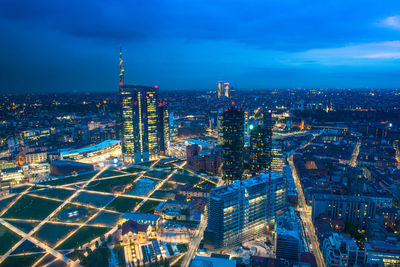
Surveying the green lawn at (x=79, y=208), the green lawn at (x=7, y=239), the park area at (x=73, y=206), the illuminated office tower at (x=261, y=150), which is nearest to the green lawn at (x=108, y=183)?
the park area at (x=73, y=206)

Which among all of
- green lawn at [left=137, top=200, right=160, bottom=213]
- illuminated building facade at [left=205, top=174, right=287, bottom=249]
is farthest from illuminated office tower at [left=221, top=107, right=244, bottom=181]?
illuminated building facade at [left=205, top=174, right=287, bottom=249]

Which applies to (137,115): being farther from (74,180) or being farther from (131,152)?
(74,180)

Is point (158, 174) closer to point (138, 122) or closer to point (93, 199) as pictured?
point (93, 199)

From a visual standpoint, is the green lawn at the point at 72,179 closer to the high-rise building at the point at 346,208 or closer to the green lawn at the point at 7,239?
the green lawn at the point at 7,239

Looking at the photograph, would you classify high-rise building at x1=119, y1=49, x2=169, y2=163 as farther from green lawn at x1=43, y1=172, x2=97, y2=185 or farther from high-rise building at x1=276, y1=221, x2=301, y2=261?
high-rise building at x1=276, y1=221, x2=301, y2=261

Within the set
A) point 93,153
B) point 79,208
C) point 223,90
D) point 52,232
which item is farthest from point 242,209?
point 223,90

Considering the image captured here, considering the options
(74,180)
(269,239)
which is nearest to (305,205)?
(269,239)
